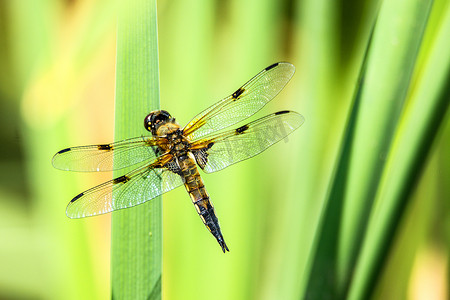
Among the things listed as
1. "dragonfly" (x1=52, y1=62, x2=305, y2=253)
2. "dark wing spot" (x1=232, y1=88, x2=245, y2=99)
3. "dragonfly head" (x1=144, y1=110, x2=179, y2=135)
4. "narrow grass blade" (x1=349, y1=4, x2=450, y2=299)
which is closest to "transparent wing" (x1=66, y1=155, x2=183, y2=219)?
"dragonfly" (x1=52, y1=62, x2=305, y2=253)

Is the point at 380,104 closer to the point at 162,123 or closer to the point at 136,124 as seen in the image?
the point at 136,124

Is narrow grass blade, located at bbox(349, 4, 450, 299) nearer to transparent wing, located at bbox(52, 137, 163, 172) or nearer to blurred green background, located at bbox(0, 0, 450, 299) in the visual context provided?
blurred green background, located at bbox(0, 0, 450, 299)

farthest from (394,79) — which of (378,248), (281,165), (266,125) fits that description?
(281,165)

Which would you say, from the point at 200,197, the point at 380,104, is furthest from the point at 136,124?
the point at 380,104

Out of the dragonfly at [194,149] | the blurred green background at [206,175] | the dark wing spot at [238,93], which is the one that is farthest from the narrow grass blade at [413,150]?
the dark wing spot at [238,93]

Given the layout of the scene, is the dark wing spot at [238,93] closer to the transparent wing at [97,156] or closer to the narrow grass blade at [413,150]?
the transparent wing at [97,156]
